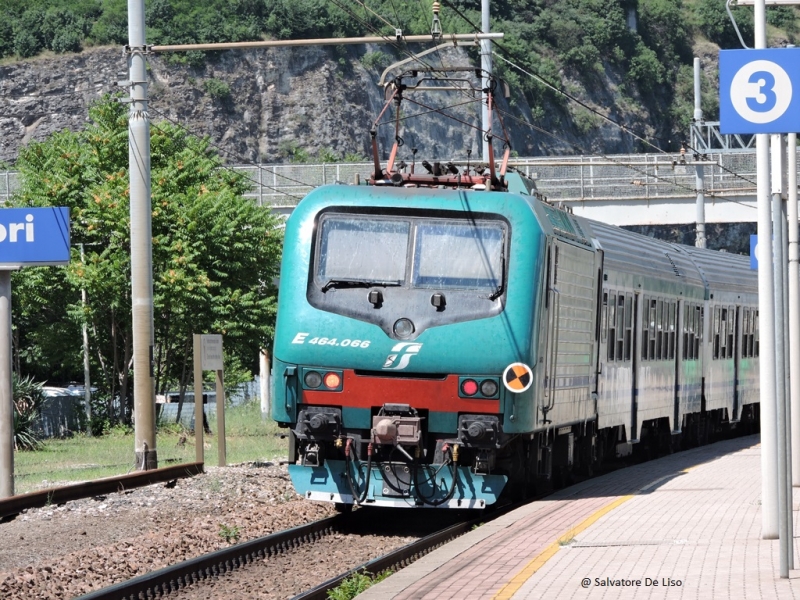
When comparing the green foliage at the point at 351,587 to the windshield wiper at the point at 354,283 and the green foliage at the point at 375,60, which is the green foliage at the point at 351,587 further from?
the green foliage at the point at 375,60

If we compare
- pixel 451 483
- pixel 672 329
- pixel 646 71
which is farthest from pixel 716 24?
pixel 451 483

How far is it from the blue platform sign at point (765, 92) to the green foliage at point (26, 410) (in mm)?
22181

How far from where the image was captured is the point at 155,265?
117 feet

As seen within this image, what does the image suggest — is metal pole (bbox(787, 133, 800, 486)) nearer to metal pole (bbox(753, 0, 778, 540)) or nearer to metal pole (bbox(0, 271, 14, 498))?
metal pole (bbox(753, 0, 778, 540))

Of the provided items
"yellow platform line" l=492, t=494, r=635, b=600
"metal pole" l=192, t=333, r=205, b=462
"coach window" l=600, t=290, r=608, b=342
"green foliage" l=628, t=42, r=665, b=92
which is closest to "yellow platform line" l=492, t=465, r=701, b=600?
"yellow platform line" l=492, t=494, r=635, b=600

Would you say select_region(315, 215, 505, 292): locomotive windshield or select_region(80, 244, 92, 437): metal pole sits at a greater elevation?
select_region(315, 215, 505, 292): locomotive windshield

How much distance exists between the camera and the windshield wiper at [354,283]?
13.6 metres

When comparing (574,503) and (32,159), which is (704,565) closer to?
(574,503)

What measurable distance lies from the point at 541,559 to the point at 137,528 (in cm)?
484

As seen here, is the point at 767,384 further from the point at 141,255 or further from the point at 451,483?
the point at 141,255

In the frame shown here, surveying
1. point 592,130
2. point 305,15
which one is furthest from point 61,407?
point 592,130

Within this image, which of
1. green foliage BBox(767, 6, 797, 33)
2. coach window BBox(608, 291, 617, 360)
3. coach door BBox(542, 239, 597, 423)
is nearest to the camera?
coach door BBox(542, 239, 597, 423)

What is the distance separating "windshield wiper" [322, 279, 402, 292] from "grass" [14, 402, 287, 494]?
667 cm

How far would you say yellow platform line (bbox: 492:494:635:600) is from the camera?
9000mm
